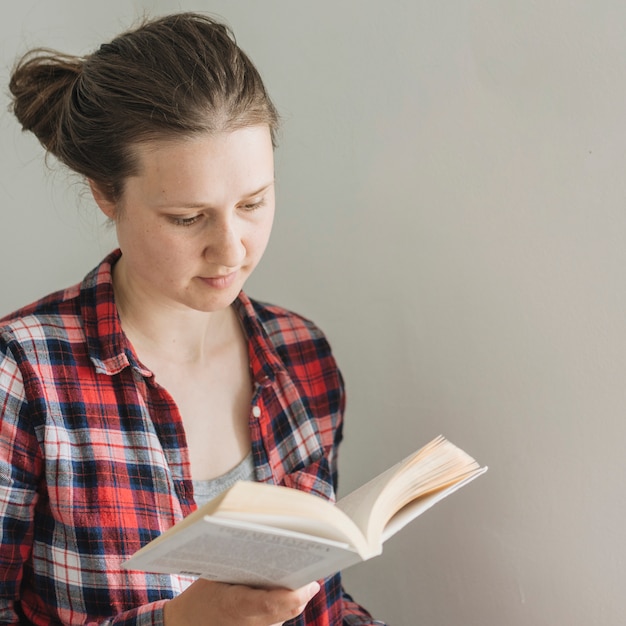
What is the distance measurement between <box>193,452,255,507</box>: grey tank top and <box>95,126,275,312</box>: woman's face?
25 cm

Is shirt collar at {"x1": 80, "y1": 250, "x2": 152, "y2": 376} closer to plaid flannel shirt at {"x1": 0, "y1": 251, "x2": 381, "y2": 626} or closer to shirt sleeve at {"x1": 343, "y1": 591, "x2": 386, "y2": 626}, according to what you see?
plaid flannel shirt at {"x1": 0, "y1": 251, "x2": 381, "y2": 626}

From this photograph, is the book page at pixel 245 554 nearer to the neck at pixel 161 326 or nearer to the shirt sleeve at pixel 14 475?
the shirt sleeve at pixel 14 475

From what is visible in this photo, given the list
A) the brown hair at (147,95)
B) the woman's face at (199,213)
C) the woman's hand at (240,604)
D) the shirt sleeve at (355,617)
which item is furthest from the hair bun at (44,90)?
the shirt sleeve at (355,617)

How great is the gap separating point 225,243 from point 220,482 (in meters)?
0.36

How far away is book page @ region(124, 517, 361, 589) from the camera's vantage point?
0.76 meters

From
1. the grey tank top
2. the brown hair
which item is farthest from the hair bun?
the grey tank top

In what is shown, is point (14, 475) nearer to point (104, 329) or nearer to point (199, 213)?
point (104, 329)

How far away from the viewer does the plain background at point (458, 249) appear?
1191 millimetres

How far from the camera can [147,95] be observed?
1090 mm

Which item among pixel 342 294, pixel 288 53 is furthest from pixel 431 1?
pixel 342 294

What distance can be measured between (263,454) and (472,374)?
331 millimetres

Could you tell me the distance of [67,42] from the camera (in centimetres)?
161

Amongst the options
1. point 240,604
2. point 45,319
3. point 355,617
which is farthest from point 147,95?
point 355,617

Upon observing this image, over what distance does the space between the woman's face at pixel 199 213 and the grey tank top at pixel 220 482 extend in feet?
0.82
